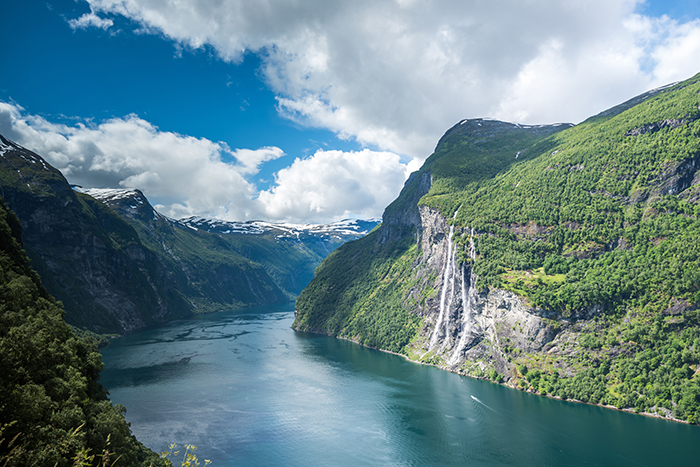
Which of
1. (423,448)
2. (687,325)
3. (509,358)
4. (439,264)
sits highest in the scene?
(439,264)

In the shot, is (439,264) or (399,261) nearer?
(439,264)

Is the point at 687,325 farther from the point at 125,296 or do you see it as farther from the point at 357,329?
the point at 125,296

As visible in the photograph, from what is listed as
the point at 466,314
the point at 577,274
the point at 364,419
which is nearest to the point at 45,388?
the point at 364,419

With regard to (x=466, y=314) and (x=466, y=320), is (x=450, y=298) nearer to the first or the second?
(x=466, y=314)

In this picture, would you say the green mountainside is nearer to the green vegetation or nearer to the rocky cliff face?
the rocky cliff face

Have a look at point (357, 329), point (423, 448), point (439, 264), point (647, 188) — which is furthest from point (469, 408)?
point (357, 329)

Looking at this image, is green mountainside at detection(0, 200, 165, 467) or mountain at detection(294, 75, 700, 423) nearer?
green mountainside at detection(0, 200, 165, 467)

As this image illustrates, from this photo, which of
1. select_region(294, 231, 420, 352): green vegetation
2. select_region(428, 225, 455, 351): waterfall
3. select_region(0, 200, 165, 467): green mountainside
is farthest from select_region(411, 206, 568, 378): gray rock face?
select_region(0, 200, 165, 467): green mountainside
